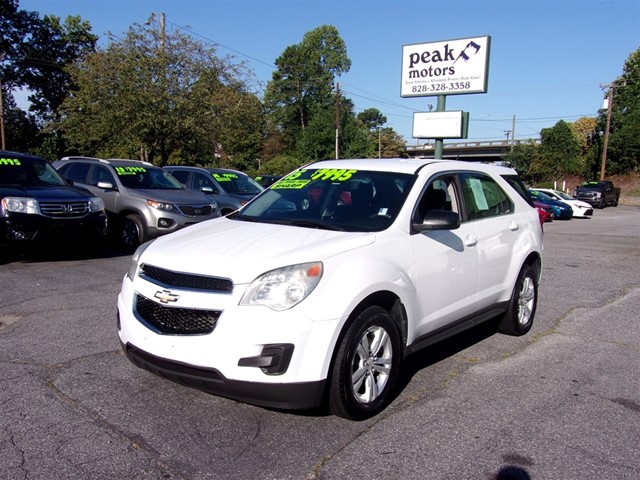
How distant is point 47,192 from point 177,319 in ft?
23.2

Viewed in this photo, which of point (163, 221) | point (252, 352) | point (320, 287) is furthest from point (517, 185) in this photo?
point (163, 221)

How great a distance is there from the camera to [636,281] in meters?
9.69

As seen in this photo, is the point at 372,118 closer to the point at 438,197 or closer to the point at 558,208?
the point at 558,208

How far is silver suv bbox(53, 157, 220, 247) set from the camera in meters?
10.8

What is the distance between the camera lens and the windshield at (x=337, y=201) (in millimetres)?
4379

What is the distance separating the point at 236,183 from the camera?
14555mm

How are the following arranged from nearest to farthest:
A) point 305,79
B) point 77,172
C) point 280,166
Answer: point 77,172, point 280,166, point 305,79

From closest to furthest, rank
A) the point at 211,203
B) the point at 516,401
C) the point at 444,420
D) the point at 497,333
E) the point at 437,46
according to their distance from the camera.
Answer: the point at 444,420, the point at 516,401, the point at 497,333, the point at 211,203, the point at 437,46

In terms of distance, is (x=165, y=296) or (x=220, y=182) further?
(x=220, y=182)

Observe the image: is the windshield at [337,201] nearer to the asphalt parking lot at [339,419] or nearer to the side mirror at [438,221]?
the side mirror at [438,221]

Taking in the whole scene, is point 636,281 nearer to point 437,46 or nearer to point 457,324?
point 457,324

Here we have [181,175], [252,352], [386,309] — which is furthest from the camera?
[181,175]

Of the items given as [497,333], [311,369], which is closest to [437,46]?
[497,333]

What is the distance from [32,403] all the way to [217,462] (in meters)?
1.55
